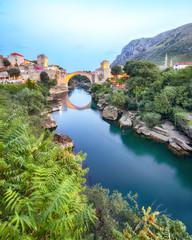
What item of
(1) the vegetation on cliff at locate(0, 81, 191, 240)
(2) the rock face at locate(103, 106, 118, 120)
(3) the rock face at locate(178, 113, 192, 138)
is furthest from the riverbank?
(1) the vegetation on cliff at locate(0, 81, 191, 240)

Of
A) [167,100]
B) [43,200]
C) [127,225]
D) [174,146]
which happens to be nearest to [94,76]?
[167,100]

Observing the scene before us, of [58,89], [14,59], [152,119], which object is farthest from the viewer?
[58,89]

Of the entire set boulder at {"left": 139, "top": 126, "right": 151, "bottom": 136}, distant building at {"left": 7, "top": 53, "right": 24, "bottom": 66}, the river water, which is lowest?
the river water

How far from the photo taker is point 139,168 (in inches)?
363

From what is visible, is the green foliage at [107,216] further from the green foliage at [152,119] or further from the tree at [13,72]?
the tree at [13,72]

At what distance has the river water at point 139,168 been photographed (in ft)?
22.8

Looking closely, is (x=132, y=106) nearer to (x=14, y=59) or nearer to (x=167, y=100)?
(x=167, y=100)

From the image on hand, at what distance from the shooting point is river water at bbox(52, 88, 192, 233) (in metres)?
6.95

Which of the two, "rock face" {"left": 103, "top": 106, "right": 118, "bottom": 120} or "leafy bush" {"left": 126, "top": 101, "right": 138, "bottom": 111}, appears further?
"leafy bush" {"left": 126, "top": 101, "right": 138, "bottom": 111}

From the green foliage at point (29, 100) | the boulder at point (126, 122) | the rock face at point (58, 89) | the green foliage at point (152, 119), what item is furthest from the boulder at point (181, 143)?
the rock face at point (58, 89)

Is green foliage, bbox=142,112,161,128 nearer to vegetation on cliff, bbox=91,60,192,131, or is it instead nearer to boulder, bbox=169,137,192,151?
vegetation on cliff, bbox=91,60,192,131

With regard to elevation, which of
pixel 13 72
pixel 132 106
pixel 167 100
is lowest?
pixel 132 106

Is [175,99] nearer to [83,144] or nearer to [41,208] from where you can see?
[83,144]

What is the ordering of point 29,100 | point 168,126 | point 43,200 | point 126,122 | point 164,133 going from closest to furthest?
point 43,200 < point 164,133 < point 168,126 < point 29,100 < point 126,122
